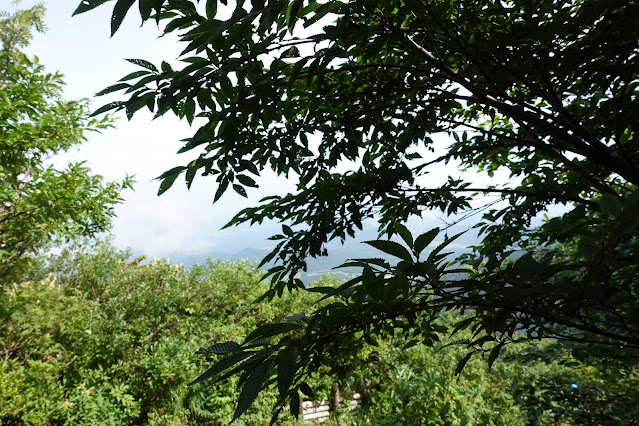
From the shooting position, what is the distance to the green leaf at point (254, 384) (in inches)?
22.9

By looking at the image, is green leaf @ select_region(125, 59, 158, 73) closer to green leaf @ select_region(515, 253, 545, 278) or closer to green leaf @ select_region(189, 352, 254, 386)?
green leaf @ select_region(189, 352, 254, 386)

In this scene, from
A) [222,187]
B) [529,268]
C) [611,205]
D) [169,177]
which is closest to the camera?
[611,205]

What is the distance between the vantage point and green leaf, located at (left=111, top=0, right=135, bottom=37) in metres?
0.57

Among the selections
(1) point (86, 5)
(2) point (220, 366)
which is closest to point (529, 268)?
(2) point (220, 366)

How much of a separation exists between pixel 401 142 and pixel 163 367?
251 inches

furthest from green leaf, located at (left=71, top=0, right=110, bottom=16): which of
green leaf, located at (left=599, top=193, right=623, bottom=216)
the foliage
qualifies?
the foliage

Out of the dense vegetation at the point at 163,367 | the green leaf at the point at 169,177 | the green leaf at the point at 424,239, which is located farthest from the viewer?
the dense vegetation at the point at 163,367

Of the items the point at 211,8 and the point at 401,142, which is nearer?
the point at 211,8

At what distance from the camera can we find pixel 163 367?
240 inches

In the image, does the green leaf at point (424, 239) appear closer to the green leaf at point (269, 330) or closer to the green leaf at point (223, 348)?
the green leaf at point (269, 330)

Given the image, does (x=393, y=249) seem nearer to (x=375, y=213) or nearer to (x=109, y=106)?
(x=109, y=106)

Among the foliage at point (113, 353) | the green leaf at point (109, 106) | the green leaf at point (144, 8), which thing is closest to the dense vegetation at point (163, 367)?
the foliage at point (113, 353)

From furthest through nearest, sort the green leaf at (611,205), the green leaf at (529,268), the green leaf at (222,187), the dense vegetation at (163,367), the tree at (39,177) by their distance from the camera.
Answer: the tree at (39,177) < the dense vegetation at (163,367) < the green leaf at (222,187) < the green leaf at (529,268) < the green leaf at (611,205)

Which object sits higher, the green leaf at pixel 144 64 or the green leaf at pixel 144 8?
the green leaf at pixel 144 64
